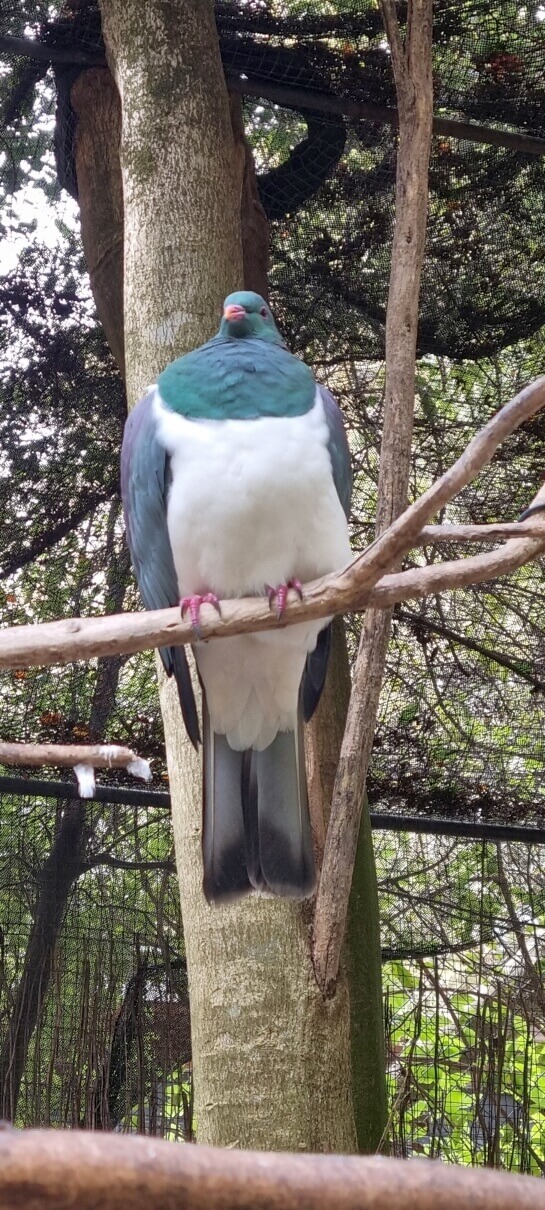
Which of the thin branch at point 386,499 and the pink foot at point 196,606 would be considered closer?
the pink foot at point 196,606

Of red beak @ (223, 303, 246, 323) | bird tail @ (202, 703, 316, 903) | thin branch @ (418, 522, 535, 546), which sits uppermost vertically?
red beak @ (223, 303, 246, 323)

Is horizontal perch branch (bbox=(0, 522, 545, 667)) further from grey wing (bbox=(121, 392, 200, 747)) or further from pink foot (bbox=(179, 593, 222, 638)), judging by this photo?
grey wing (bbox=(121, 392, 200, 747))

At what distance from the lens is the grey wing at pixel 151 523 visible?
5.94ft

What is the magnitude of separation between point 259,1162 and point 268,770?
1566 mm

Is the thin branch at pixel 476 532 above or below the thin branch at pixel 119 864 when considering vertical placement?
below

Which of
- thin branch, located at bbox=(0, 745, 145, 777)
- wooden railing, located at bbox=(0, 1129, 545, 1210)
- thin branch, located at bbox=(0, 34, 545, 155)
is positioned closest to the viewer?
wooden railing, located at bbox=(0, 1129, 545, 1210)

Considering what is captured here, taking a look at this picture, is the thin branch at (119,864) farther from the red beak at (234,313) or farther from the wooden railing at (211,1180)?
the wooden railing at (211,1180)

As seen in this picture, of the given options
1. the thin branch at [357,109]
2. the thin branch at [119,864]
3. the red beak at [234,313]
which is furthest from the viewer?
the thin branch at [119,864]

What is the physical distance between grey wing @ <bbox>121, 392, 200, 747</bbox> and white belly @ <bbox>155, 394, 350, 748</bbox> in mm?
36

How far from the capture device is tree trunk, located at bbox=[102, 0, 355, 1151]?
184 centimetres

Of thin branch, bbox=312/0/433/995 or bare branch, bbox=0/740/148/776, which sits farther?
thin branch, bbox=312/0/433/995

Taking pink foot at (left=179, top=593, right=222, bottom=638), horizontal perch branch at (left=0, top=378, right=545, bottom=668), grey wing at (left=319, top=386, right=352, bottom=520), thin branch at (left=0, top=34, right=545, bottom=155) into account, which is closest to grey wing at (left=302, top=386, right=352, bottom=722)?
grey wing at (left=319, top=386, right=352, bottom=520)

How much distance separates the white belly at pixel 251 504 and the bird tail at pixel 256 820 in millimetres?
246

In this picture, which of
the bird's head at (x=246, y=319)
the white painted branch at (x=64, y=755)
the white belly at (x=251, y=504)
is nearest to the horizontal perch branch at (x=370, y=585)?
the white painted branch at (x=64, y=755)
